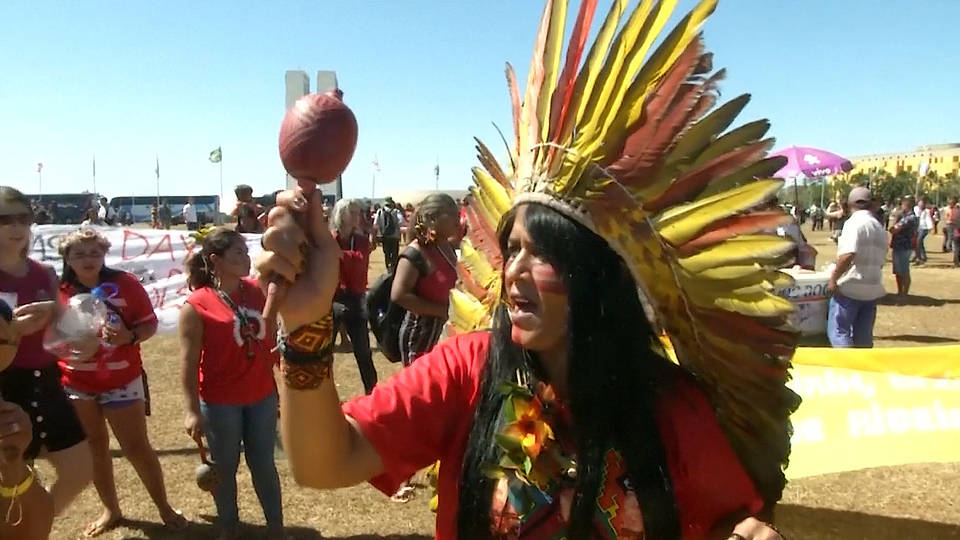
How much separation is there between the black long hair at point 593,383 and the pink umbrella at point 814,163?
1652cm

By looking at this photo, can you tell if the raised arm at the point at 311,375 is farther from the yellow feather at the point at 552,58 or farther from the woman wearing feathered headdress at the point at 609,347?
the yellow feather at the point at 552,58

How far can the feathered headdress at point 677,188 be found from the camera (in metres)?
1.65

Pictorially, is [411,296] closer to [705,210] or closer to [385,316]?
[385,316]

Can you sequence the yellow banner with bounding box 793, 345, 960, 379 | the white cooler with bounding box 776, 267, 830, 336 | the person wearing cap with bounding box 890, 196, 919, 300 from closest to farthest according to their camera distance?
the yellow banner with bounding box 793, 345, 960, 379
the white cooler with bounding box 776, 267, 830, 336
the person wearing cap with bounding box 890, 196, 919, 300

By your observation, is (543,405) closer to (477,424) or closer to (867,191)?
(477,424)

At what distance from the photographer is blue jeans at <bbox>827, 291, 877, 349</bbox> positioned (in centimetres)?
736

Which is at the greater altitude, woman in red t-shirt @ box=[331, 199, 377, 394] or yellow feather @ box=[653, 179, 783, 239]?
yellow feather @ box=[653, 179, 783, 239]

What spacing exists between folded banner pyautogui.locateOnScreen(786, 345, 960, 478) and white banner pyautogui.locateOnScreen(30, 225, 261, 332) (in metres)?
7.06

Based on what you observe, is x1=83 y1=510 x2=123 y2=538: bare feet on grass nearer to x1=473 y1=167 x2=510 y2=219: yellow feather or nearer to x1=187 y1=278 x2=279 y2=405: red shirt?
x1=187 y1=278 x2=279 y2=405: red shirt

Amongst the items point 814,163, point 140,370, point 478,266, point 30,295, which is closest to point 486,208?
point 478,266

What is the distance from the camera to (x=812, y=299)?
31.6 ft

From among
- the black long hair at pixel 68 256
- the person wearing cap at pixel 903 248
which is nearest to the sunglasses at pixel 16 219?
the black long hair at pixel 68 256

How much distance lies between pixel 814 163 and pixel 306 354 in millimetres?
17657

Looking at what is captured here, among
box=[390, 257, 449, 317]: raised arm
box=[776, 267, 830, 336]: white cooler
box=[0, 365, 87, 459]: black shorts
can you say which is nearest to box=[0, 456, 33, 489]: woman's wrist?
box=[0, 365, 87, 459]: black shorts
